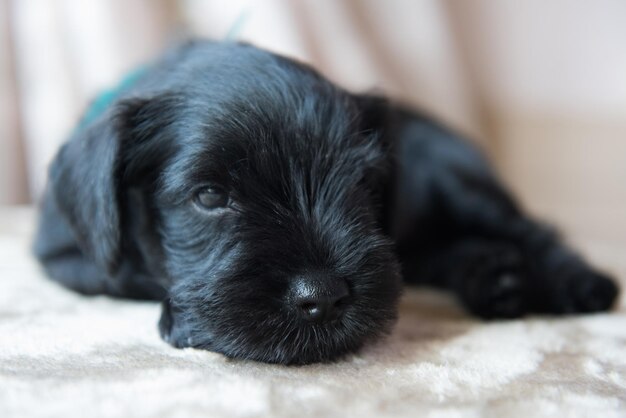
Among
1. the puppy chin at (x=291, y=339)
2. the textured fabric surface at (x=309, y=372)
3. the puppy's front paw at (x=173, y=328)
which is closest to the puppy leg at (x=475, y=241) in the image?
the textured fabric surface at (x=309, y=372)

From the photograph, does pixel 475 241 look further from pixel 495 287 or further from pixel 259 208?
pixel 259 208

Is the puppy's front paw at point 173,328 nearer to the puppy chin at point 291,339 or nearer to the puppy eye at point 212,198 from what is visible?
the puppy chin at point 291,339

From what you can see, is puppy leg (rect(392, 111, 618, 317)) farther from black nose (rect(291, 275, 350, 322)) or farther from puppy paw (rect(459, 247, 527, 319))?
black nose (rect(291, 275, 350, 322))

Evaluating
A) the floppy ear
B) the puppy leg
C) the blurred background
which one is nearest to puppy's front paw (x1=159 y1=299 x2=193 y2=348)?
the floppy ear

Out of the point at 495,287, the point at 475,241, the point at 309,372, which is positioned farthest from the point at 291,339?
the point at 475,241

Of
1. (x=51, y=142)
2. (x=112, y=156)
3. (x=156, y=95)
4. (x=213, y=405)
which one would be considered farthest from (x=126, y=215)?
(x=51, y=142)

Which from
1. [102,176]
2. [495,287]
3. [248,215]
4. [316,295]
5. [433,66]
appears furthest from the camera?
[433,66]
